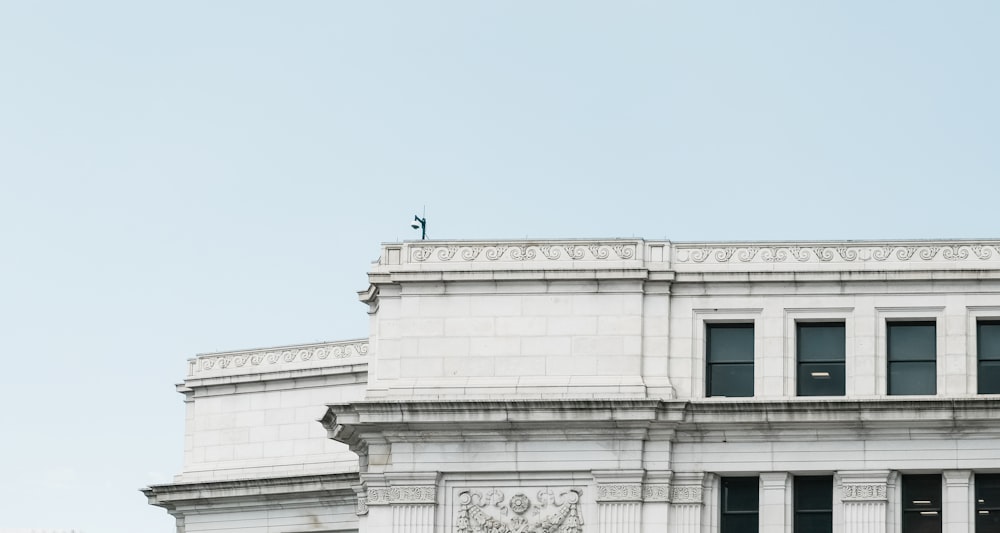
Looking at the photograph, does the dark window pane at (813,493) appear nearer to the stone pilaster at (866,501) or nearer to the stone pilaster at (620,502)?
the stone pilaster at (866,501)

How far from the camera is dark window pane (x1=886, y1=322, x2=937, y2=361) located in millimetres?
70875

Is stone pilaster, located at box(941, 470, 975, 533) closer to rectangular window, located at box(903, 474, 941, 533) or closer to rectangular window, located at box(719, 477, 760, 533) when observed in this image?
rectangular window, located at box(903, 474, 941, 533)

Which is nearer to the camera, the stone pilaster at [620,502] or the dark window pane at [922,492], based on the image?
the dark window pane at [922,492]

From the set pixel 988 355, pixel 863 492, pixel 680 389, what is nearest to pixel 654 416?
pixel 680 389

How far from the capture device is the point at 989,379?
7025 centimetres

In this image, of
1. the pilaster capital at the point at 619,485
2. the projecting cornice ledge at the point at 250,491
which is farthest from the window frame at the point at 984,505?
the projecting cornice ledge at the point at 250,491

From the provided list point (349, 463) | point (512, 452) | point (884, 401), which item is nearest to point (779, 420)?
point (884, 401)

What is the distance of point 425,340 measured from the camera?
71.9 m

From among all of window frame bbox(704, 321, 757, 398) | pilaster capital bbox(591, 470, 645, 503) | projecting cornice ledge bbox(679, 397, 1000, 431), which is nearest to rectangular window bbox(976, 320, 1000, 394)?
projecting cornice ledge bbox(679, 397, 1000, 431)

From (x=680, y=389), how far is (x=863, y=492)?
5812mm

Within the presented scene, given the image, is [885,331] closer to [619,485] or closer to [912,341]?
[912,341]

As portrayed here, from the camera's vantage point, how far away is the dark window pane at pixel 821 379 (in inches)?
2783

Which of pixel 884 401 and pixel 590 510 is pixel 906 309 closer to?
pixel 884 401

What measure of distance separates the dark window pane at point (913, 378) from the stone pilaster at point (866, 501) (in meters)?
2.66
